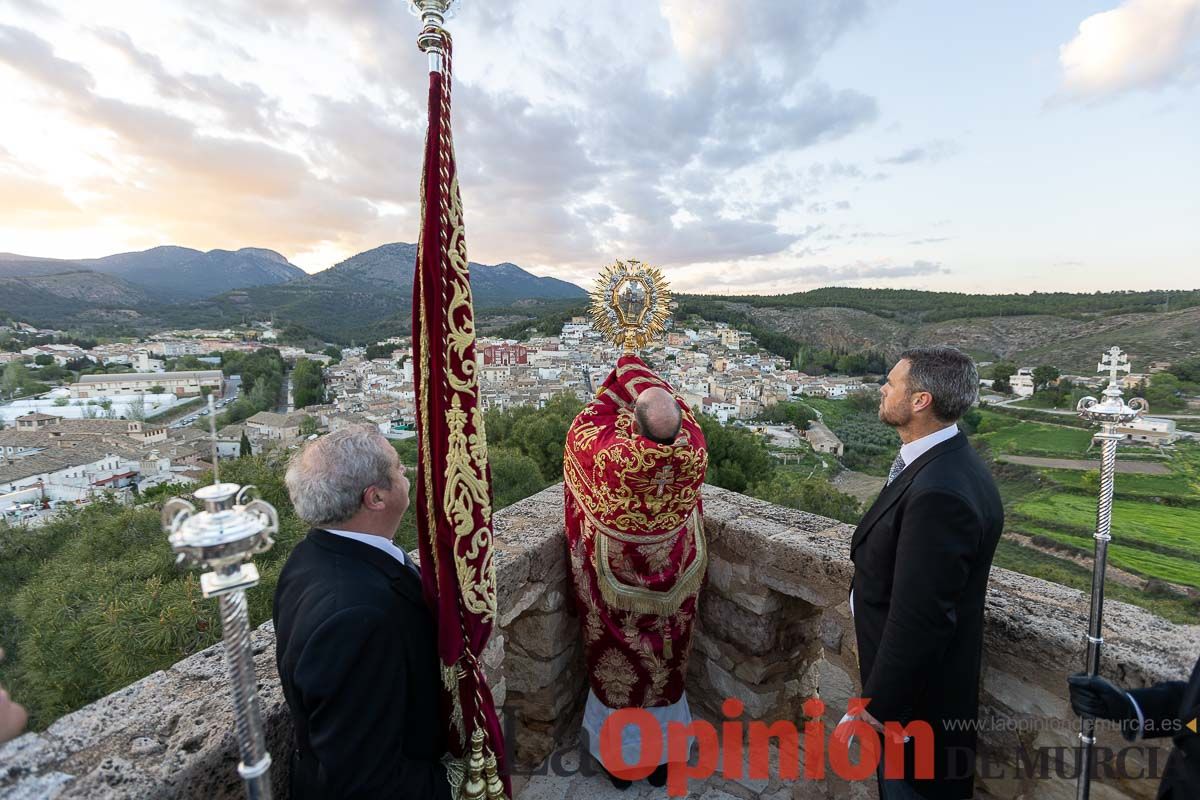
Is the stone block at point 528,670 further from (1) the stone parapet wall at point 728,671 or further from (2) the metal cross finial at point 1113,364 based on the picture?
(2) the metal cross finial at point 1113,364

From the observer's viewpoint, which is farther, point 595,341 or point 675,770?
point 595,341

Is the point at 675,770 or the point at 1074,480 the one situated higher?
the point at 675,770

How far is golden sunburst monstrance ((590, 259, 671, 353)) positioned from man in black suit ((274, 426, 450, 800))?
1.72 m

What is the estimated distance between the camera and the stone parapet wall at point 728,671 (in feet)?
4.08

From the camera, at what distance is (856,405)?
38000mm

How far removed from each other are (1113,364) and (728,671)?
85.7 inches

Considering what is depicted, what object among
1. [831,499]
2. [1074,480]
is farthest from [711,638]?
[1074,480]

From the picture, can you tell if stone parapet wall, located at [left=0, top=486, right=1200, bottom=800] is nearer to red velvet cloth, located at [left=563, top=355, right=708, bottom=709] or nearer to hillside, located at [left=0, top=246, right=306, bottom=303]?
red velvet cloth, located at [left=563, top=355, right=708, bottom=709]

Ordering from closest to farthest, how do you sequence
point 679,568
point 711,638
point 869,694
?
1. point 869,694
2. point 679,568
3. point 711,638

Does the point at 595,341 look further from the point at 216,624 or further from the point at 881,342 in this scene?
the point at 216,624

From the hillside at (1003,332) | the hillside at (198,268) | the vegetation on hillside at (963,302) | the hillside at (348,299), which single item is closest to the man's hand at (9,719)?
the hillside at (1003,332)

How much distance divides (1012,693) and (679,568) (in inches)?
47.7

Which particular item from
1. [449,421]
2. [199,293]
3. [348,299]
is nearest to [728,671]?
[449,421]

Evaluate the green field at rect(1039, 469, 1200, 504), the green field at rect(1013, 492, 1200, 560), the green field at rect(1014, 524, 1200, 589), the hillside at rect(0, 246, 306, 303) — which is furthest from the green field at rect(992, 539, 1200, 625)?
the hillside at rect(0, 246, 306, 303)
